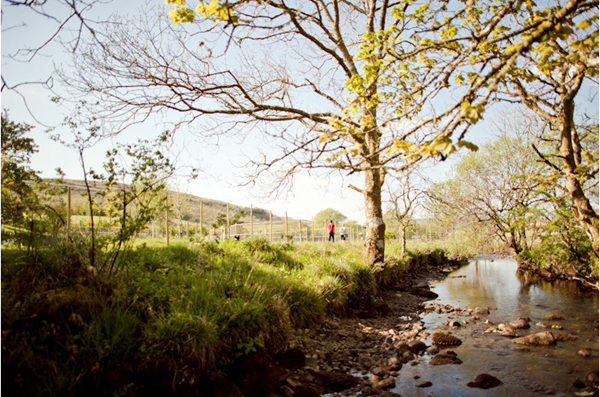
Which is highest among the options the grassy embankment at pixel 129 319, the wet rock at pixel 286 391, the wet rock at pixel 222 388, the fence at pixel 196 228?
the fence at pixel 196 228

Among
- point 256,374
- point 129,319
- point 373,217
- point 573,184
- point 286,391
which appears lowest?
point 286,391

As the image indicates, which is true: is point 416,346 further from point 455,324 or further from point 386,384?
point 455,324

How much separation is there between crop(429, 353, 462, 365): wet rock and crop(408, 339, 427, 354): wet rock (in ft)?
1.23

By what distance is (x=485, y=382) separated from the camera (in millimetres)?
4801

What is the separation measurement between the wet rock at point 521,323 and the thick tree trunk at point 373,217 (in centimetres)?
386

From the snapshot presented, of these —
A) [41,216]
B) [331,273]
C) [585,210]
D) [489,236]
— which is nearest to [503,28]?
[585,210]

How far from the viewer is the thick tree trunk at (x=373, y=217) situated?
34.3 ft

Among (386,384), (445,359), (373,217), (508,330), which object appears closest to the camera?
(386,384)

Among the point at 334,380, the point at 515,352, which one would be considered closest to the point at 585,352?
the point at 515,352

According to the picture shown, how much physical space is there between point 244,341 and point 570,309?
336 inches

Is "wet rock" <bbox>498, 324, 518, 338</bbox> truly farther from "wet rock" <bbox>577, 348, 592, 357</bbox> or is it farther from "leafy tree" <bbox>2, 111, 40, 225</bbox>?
"leafy tree" <bbox>2, 111, 40, 225</bbox>

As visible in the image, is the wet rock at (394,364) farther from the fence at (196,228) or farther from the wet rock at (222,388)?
the fence at (196,228)

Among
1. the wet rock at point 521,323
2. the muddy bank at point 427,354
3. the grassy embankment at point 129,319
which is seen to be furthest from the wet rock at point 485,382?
the wet rock at point 521,323

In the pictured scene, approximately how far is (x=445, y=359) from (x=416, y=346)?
58 cm
